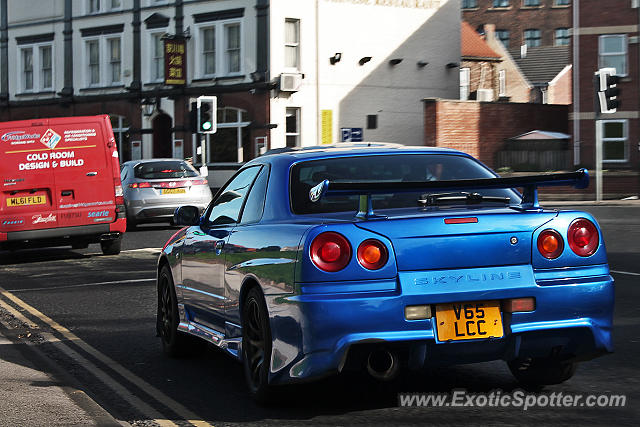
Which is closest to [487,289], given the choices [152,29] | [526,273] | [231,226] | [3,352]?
[526,273]

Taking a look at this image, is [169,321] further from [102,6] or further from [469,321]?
[102,6]

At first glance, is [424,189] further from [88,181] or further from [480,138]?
[480,138]

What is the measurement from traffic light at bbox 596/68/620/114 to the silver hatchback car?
11.8 meters

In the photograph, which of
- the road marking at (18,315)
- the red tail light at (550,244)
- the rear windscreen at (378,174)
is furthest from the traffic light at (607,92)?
the red tail light at (550,244)

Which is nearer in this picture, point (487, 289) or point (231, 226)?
point (487, 289)

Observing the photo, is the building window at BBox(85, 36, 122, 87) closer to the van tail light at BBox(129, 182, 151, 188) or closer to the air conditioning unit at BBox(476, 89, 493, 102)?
the air conditioning unit at BBox(476, 89, 493, 102)

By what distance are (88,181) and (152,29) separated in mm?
28926

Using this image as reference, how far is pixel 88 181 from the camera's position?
1708 cm

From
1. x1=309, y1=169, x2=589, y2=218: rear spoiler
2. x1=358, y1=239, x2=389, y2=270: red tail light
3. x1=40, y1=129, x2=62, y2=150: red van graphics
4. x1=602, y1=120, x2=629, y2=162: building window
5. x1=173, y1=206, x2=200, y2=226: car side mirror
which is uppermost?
x1=602, y1=120, x2=629, y2=162: building window

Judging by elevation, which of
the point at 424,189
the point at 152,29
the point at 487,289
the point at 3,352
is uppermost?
the point at 152,29

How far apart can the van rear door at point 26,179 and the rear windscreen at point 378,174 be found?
34.6 ft

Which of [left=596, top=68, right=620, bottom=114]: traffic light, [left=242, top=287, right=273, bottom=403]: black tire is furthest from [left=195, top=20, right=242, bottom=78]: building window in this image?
[left=242, top=287, right=273, bottom=403]: black tire

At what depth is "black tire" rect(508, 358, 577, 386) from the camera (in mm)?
6777

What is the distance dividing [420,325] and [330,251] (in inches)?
22.9
